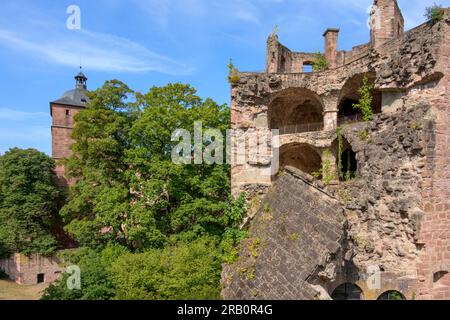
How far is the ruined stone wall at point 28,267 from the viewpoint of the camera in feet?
73.0

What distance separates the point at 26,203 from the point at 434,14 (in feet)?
89.2

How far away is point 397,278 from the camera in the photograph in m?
10.2

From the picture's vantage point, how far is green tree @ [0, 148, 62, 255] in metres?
22.6

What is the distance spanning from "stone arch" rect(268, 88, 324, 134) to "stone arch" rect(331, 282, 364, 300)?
942cm

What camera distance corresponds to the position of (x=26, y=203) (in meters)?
22.9

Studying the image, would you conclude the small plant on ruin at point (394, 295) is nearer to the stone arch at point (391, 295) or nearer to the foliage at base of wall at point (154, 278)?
the stone arch at point (391, 295)

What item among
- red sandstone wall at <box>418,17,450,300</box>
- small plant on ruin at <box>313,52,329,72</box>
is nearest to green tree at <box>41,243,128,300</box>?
red sandstone wall at <box>418,17,450,300</box>

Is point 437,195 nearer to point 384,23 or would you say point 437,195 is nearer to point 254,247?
point 254,247

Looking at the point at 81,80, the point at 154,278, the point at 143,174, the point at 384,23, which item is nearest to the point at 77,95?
the point at 81,80

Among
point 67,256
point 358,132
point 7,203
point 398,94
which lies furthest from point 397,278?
point 7,203

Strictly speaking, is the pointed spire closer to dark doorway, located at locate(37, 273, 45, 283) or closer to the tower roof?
the tower roof

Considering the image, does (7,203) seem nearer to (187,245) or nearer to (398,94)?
(187,245)

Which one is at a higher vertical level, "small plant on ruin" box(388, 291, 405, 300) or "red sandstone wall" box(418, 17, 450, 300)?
"red sandstone wall" box(418, 17, 450, 300)

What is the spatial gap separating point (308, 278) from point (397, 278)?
464cm
